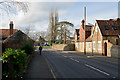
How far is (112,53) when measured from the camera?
24562 millimetres

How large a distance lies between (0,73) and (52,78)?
339 centimetres

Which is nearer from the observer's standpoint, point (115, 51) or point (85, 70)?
point (85, 70)

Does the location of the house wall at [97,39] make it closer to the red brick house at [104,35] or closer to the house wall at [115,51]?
the red brick house at [104,35]

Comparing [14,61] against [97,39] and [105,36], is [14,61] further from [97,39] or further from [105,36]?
[97,39]

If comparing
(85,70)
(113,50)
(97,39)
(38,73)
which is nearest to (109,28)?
(97,39)

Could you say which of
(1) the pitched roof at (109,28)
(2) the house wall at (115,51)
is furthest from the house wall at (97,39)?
(2) the house wall at (115,51)

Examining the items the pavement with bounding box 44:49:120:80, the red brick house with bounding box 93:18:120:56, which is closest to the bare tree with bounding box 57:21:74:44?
the red brick house with bounding box 93:18:120:56

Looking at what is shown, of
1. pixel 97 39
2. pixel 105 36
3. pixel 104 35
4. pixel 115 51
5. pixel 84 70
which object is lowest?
pixel 84 70

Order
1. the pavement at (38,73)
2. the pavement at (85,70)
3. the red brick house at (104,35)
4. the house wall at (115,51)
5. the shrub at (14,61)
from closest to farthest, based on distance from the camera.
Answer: the shrub at (14,61)
the pavement at (38,73)
the pavement at (85,70)
the house wall at (115,51)
the red brick house at (104,35)

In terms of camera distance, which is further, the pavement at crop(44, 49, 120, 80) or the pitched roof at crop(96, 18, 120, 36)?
the pitched roof at crop(96, 18, 120, 36)

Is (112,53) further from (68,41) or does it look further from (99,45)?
(68,41)

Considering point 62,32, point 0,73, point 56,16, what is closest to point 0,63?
point 0,73

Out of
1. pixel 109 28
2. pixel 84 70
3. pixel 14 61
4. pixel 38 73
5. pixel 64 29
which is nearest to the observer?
pixel 14 61

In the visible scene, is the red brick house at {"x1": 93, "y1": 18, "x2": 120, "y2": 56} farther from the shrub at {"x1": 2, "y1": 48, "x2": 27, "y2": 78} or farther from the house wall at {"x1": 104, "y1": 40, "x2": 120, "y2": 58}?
the shrub at {"x1": 2, "y1": 48, "x2": 27, "y2": 78}
